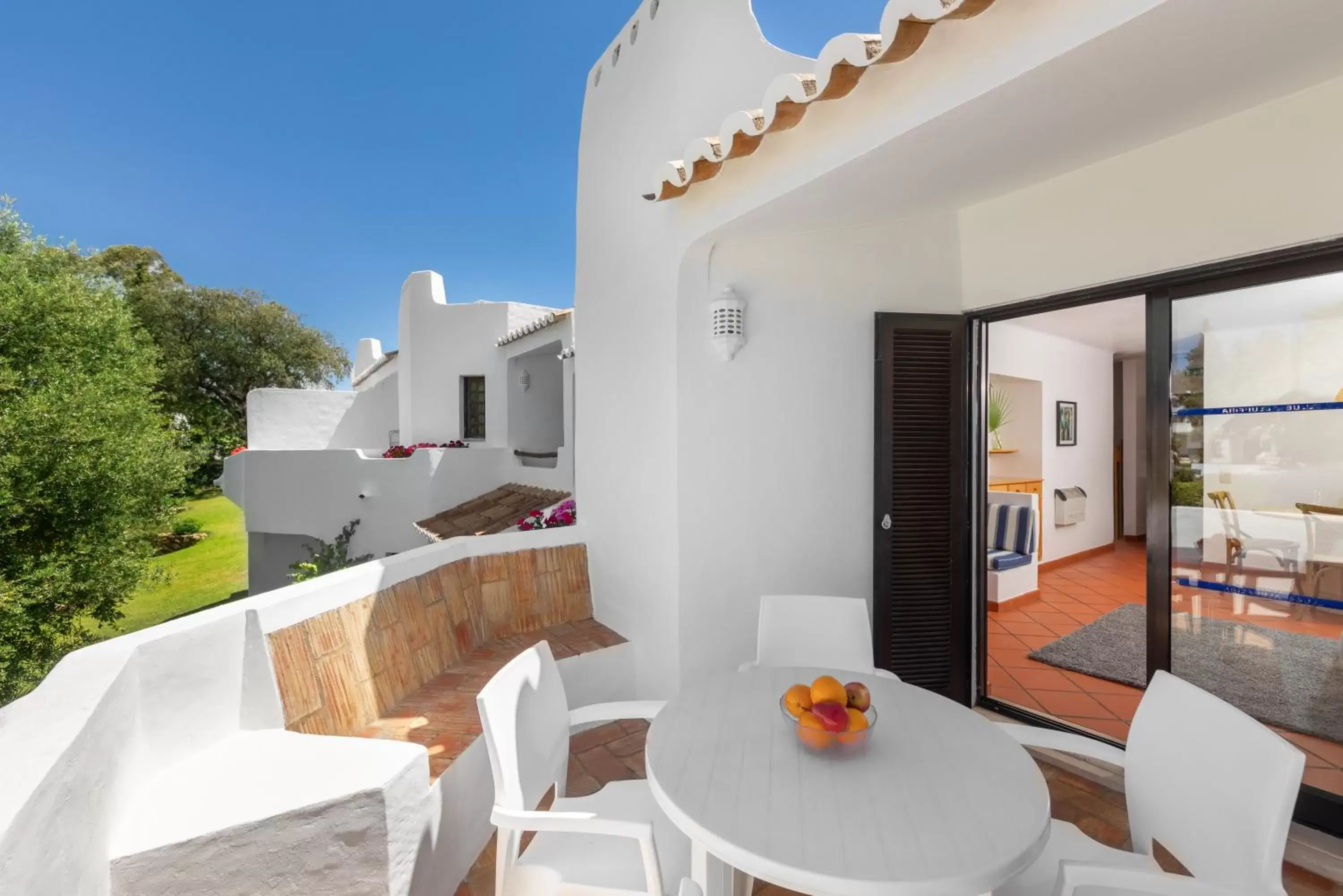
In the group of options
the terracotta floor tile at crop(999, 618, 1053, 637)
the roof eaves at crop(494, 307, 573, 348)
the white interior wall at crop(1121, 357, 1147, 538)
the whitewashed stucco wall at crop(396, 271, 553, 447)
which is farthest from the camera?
the whitewashed stucco wall at crop(396, 271, 553, 447)

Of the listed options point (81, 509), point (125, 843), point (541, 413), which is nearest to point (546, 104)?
point (541, 413)

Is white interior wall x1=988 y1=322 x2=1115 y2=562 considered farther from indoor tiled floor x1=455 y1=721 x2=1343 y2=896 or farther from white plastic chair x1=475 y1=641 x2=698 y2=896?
white plastic chair x1=475 y1=641 x2=698 y2=896

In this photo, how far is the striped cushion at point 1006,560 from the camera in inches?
193

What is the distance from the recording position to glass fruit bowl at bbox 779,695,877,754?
142 cm

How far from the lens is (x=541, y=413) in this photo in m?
9.30

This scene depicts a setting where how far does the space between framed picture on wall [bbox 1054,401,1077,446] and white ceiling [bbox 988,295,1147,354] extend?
77 centimetres

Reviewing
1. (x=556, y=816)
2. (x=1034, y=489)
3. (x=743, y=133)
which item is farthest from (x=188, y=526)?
(x=1034, y=489)

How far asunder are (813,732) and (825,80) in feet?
6.28

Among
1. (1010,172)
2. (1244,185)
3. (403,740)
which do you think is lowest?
(403,740)

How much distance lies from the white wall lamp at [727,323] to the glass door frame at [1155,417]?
55.0 inches

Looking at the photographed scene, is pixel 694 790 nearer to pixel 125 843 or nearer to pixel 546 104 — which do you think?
pixel 125 843

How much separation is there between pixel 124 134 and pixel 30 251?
8.52 m

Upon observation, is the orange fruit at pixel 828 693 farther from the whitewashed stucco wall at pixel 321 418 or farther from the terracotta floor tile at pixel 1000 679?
the whitewashed stucco wall at pixel 321 418

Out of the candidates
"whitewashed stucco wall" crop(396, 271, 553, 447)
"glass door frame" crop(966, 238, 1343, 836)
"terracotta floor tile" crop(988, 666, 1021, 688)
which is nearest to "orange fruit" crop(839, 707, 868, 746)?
A: "glass door frame" crop(966, 238, 1343, 836)
